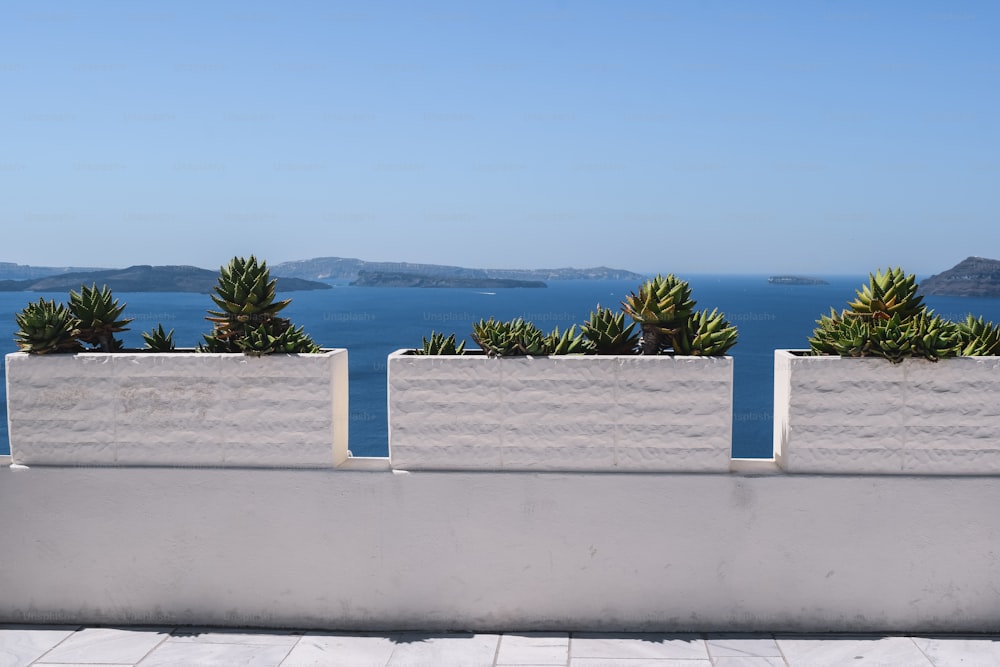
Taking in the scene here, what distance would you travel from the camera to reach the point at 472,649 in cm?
395

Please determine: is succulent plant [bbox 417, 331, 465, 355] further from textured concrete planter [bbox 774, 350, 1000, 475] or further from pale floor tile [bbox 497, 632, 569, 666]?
textured concrete planter [bbox 774, 350, 1000, 475]

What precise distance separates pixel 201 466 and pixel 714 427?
262cm

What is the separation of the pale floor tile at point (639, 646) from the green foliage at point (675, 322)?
1.43 m

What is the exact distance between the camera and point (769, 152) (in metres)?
118

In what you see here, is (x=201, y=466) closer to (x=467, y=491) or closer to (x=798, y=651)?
(x=467, y=491)

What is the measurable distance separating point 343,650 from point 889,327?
3109mm

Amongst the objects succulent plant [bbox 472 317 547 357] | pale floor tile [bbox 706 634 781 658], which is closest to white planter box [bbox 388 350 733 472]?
succulent plant [bbox 472 317 547 357]

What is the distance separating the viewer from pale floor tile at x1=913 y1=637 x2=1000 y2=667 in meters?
3.76

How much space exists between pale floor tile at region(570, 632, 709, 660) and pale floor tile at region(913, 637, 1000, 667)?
1.07m

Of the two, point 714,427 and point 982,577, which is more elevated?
point 714,427

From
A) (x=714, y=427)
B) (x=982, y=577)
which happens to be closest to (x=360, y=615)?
(x=714, y=427)

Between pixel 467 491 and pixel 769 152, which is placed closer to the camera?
pixel 467 491

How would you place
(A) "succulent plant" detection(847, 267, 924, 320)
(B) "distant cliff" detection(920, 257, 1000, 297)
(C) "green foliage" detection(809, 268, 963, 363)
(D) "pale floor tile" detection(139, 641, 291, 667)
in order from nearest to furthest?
(D) "pale floor tile" detection(139, 641, 291, 667) < (C) "green foliage" detection(809, 268, 963, 363) < (A) "succulent plant" detection(847, 267, 924, 320) < (B) "distant cliff" detection(920, 257, 1000, 297)

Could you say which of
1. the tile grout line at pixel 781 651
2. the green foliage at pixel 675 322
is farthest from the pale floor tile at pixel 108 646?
the tile grout line at pixel 781 651
